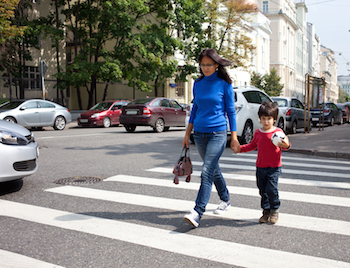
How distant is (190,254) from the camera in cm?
344

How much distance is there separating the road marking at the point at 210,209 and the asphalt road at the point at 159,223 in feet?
0.04

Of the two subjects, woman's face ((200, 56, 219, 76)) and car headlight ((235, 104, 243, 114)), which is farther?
car headlight ((235, 104, 243, 114))

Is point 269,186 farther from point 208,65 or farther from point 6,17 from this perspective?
point 6,17

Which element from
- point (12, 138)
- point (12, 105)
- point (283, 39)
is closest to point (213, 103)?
point (12, 138)

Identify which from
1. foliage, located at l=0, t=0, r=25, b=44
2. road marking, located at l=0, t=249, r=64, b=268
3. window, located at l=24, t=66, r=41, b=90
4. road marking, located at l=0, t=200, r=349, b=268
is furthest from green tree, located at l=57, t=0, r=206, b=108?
road marking, located at l=0, t=249, r=64, b=268

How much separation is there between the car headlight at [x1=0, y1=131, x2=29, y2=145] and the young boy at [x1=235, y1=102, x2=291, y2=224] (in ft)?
10.8

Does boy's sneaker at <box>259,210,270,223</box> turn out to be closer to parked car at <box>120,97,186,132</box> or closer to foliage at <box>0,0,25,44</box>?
parked car at <box>120,97,186,132</box>

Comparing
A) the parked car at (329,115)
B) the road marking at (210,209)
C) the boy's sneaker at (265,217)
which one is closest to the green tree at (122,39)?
the parked car at (329,115)

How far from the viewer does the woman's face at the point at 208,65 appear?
14.0ft

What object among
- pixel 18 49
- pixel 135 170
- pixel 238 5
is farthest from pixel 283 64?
pixel 135 170

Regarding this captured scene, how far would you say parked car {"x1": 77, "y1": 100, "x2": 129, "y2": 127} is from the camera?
2166cm

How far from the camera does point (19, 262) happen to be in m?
3.30

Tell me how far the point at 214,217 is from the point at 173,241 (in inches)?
36.4

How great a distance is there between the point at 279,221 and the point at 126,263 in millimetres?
1953
